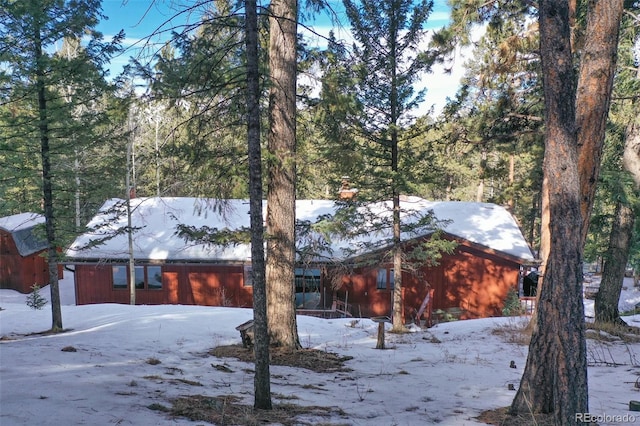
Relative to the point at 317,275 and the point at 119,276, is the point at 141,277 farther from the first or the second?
the point at 317,275

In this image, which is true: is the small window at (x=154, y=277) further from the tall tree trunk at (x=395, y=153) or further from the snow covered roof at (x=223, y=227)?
the tall tree trunk at (x=395, y=153)

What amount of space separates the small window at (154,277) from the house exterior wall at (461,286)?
9.81 m

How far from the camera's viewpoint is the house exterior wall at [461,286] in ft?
66.0

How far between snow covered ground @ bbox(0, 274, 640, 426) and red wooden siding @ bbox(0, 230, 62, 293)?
20.1m

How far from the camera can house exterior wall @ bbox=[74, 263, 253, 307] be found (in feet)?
67.8

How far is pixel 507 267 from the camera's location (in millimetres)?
20156

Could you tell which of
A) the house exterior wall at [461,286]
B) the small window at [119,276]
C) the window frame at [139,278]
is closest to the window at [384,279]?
the house exterior wall at [461,286]

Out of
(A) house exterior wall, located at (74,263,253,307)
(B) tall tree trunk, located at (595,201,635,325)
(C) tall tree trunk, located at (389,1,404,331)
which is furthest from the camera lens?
(A) house exterior wall, located at (74,263,253,307)

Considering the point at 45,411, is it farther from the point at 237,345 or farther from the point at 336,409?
the point at 237,345

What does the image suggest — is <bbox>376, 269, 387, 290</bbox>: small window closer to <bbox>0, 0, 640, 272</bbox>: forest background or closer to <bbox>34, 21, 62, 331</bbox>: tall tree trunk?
<bbox>0, 0, 640, 272</bbox>: forest background

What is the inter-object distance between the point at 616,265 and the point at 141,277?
66.1 feet

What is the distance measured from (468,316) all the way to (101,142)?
56.1 ft

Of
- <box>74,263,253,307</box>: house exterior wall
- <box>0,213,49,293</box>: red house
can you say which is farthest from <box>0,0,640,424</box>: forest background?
<box>0,213,49,293</box>: red house

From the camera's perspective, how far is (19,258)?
94.8 feet
